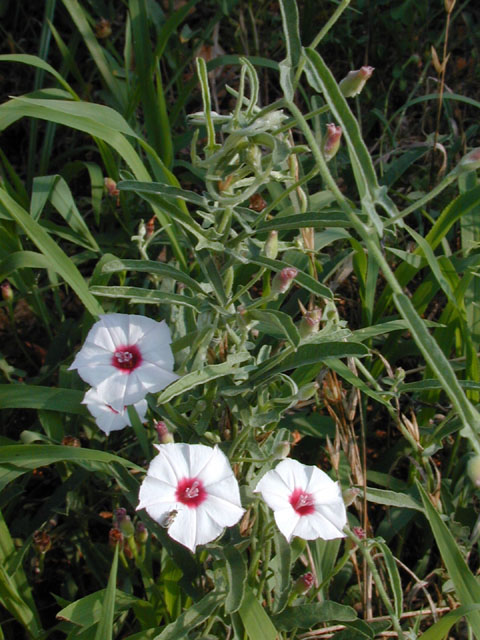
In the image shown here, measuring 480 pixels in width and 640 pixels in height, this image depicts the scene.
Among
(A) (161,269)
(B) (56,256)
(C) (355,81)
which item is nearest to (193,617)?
(A) (161,269)

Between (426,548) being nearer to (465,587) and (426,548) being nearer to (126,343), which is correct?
(465,587)

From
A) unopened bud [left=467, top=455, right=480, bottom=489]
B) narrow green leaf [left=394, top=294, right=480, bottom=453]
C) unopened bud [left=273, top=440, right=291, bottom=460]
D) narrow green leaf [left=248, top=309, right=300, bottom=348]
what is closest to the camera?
narrow green leaf [left=394, top=294, right=480, bottom=453]

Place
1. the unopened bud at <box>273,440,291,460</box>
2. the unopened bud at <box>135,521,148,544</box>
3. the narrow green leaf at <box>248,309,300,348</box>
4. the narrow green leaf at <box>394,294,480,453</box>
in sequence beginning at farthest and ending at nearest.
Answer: the unopened bud at <box>135,521,148,544</box> → the unopened bud at <box>273,440,291,460</box> → the narrow green leaf at <box>248,309,300,348</box> → the narrow green leaf at <box>394,294,480,453</box>

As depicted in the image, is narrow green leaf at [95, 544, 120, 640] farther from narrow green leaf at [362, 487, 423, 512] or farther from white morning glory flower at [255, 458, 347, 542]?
narrow green leaf at [362, 487, 423, 512]

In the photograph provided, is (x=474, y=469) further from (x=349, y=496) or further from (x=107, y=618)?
(x=107, y=618)

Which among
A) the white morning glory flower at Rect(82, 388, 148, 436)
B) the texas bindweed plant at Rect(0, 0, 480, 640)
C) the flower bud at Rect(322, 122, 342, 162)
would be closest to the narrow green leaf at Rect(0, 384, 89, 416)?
the texas bindweed plant at Rect(0, 0, 480, 640)

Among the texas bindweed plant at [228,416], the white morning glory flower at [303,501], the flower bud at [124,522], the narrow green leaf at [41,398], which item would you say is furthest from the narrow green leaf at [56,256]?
the white morning glory flower at [303,501]
